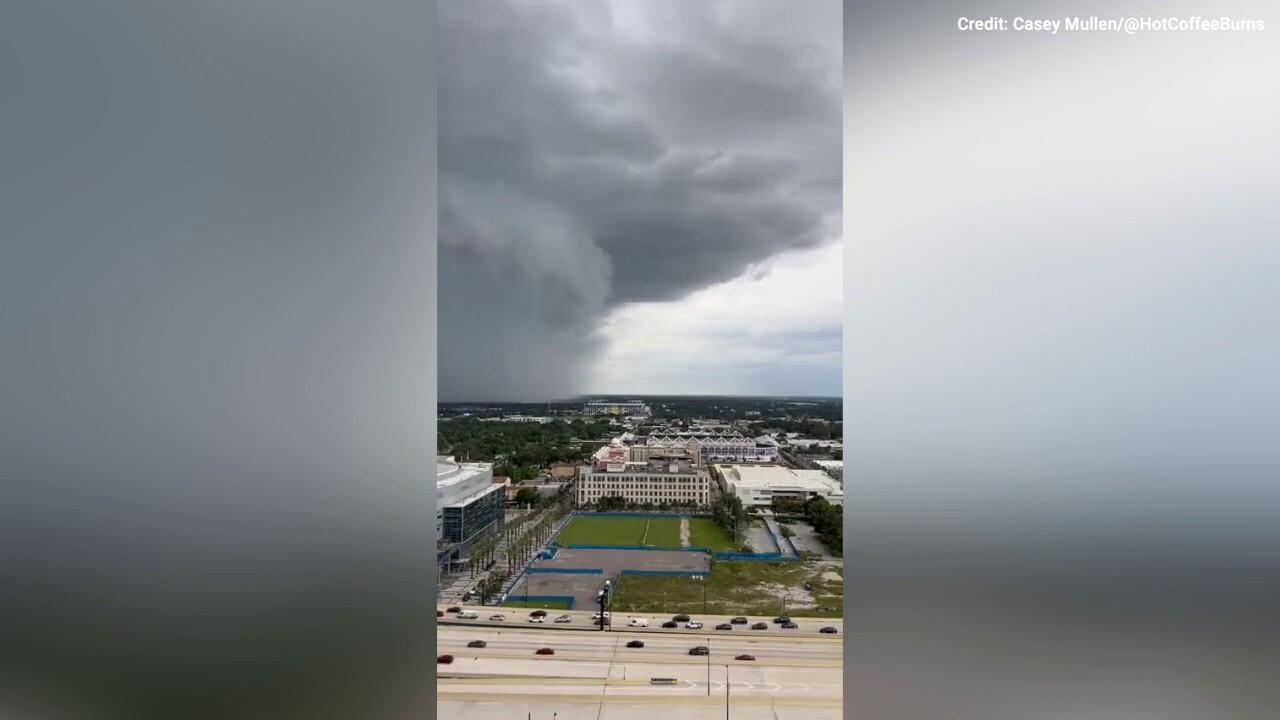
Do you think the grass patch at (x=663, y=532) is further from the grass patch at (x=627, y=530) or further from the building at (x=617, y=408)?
the building at (x=617, y=408)

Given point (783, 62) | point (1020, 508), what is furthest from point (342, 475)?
point (783, 62)

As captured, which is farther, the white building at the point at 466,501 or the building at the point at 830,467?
the building at the point at 830,467

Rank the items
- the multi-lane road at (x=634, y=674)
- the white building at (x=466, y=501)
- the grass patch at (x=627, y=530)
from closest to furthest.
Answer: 1. the multi-lane road at (x=634, y=674)
2. the white building at (x=466, y=501)
3. the grass patch at (x=627, y=530)

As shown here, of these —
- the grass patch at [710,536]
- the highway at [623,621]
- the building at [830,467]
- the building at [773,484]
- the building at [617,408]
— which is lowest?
the highway at [623,621]

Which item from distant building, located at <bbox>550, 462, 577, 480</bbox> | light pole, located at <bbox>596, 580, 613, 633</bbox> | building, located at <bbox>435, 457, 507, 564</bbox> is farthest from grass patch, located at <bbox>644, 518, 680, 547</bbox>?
building, located at <bbox>435, 457, 507, 564</bbox>

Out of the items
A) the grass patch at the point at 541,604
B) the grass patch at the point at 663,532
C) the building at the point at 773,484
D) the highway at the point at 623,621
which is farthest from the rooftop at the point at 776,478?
the grass patch at the point at 541,604

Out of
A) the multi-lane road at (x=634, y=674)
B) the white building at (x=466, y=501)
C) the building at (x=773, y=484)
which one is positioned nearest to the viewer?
the multi-lane road at (x=634, y=674)

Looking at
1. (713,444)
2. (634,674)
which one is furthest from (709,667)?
(713,444)
